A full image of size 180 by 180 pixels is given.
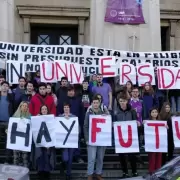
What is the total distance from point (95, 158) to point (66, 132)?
76cm

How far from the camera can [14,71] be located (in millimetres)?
13164

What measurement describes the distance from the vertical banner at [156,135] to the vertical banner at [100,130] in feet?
2.57

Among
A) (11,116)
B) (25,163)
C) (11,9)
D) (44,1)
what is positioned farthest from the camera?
(44,1)

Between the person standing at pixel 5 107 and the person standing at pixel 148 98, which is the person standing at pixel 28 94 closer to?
the person standing at pixel 5 107

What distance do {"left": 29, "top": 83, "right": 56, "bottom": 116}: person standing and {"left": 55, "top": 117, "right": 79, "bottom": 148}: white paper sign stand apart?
542 mm

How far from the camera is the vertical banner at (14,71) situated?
13.0 meters

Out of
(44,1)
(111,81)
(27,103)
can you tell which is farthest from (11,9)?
(27,103)

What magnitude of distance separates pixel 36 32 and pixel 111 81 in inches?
288

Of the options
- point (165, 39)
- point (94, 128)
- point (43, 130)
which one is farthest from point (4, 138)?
point (165, 39)

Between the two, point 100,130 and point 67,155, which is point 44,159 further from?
point 100,130

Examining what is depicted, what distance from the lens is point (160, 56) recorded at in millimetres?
14570

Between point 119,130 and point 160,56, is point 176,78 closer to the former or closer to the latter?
point 160,56

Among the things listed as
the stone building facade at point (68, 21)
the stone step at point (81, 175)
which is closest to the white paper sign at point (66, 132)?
the stone step at point (81, 175)

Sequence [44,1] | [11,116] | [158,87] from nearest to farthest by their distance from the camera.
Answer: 1. [11,116]
2. [158,87]
3. [44,1]
